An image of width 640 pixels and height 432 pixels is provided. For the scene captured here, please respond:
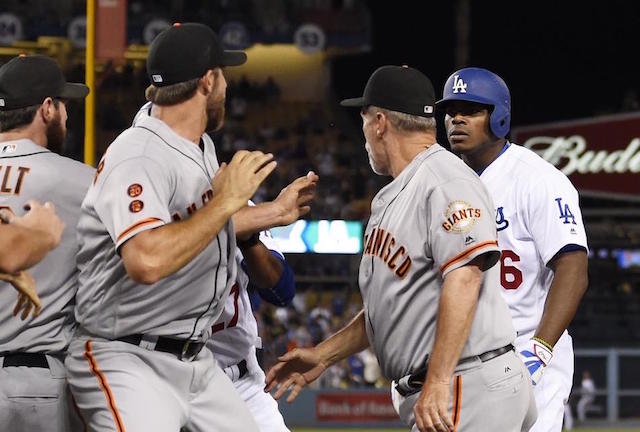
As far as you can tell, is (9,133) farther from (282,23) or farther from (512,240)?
(282,23)

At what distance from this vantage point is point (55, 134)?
4766 millimetres

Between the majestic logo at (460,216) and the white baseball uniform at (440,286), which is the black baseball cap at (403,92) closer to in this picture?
the white baseball uniform at (440,286)

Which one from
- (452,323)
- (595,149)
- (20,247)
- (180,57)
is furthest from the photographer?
(595,149)

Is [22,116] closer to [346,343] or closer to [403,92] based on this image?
[403,92]

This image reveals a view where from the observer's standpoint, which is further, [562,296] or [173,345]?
[562,296]

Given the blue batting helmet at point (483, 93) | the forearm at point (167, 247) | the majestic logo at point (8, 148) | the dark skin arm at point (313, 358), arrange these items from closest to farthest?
1. the forearm at point (167, 247)
2. the majestic logo at point (8, 148)
3. the dark skin arm at point (313, 358)
4. the blue batting helmet at point (483, 93)

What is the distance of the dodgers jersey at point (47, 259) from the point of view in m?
4.52

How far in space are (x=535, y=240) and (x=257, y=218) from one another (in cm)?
141

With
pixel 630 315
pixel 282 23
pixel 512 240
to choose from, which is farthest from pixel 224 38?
pixel 512 240

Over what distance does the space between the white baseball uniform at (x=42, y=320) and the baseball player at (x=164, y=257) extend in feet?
0.57

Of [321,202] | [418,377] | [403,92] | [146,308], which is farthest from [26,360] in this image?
[321,202]

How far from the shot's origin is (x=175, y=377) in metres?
4.30

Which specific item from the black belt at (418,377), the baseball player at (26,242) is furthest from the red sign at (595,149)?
the baseball player at (26,242)

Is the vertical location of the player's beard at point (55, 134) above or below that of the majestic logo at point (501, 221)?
above
